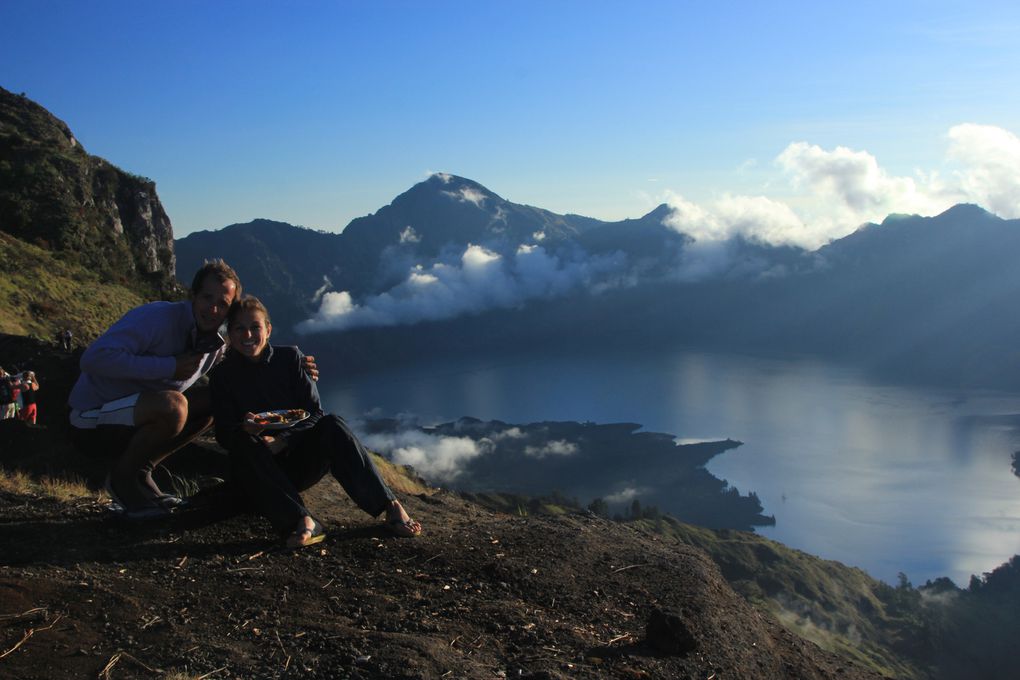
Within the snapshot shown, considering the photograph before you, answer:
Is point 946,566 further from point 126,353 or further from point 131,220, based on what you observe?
point 126,353

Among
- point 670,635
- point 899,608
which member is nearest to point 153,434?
point 670,635

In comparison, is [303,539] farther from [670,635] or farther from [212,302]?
[670,635]

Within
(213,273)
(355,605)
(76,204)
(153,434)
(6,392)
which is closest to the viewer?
(355,605)

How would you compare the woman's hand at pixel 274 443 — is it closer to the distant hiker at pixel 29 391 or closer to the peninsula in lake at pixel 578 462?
the distant hiker at pixel 29 391

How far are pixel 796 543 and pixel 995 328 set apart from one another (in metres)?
132

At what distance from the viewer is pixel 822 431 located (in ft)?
397

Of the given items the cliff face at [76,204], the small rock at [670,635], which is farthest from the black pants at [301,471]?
the cliff face at [76,204]

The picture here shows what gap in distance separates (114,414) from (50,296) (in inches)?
1019

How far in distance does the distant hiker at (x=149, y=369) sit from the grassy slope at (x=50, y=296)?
16233 mm

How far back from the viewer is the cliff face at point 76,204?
36444 millimetres

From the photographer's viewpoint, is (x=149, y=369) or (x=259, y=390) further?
(x=259, y=390)

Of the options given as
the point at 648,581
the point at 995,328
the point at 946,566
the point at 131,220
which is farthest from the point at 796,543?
the point at 995,328

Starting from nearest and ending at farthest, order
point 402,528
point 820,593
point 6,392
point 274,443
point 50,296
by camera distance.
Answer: point 274,443 → point 402,528 → point 6,392 → point 50,296 → point 820,593

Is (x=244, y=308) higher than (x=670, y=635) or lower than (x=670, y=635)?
higher
